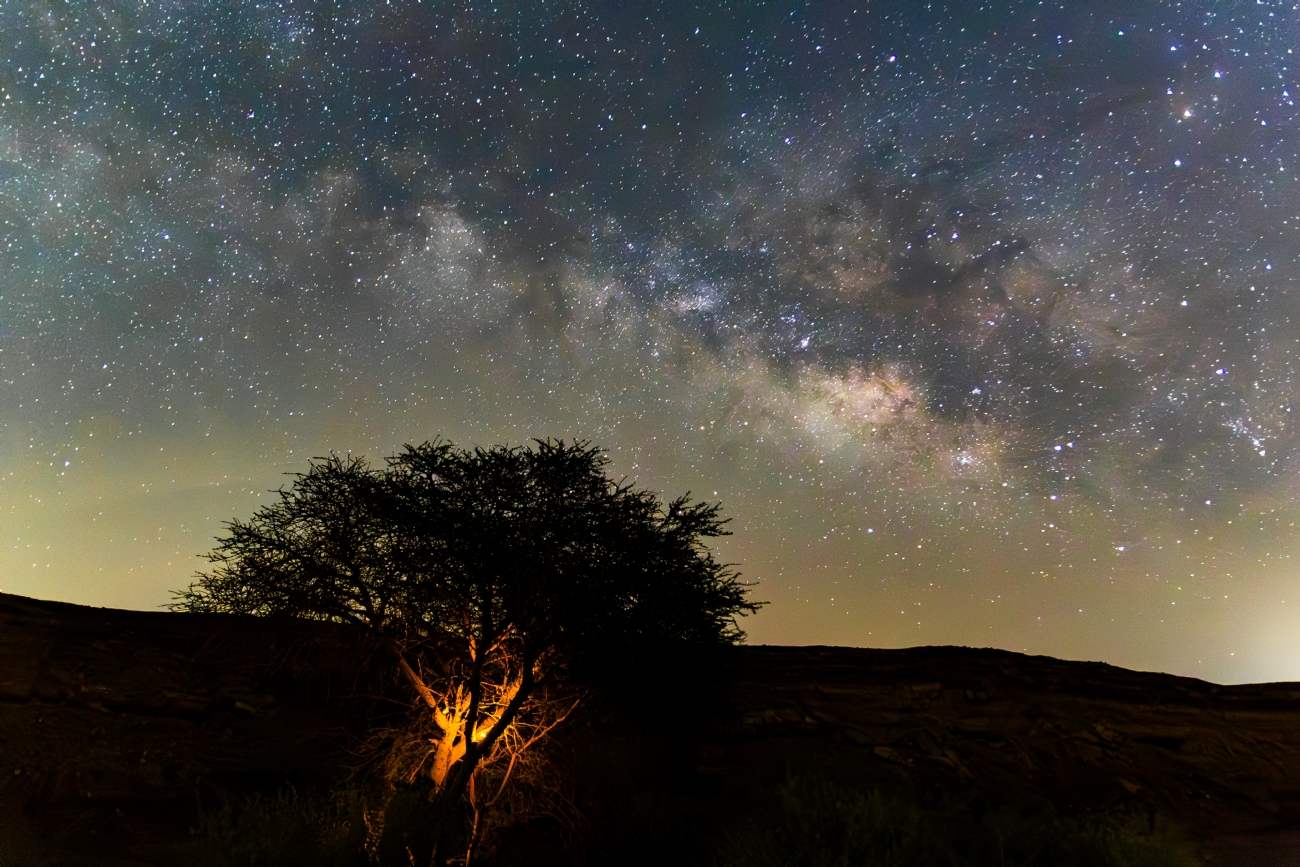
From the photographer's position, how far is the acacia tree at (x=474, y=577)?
50.2 ft

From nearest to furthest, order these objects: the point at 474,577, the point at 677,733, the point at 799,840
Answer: the point at 799,840 < the point at 474,577 < the point at 677,733

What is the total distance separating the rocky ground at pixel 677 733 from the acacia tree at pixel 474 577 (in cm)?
201

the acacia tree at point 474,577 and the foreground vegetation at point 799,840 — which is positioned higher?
the acacia tree at point 474,577

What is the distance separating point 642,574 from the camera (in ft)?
53.7

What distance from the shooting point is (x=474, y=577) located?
15539mm

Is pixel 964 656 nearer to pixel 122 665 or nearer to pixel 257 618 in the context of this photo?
pixel 257 618

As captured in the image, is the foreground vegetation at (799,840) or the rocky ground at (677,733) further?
the rocky ground at (677,733)

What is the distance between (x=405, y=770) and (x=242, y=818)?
12.0 ft

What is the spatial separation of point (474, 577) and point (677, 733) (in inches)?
374

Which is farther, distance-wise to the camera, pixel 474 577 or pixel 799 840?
pixel 474 577

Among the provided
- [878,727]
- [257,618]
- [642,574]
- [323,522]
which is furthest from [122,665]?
[878,727]

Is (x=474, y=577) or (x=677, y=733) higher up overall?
(x=474, y=577)

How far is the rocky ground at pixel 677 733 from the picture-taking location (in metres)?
17.3

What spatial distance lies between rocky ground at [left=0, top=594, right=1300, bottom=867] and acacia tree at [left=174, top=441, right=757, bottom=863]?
2.01m
